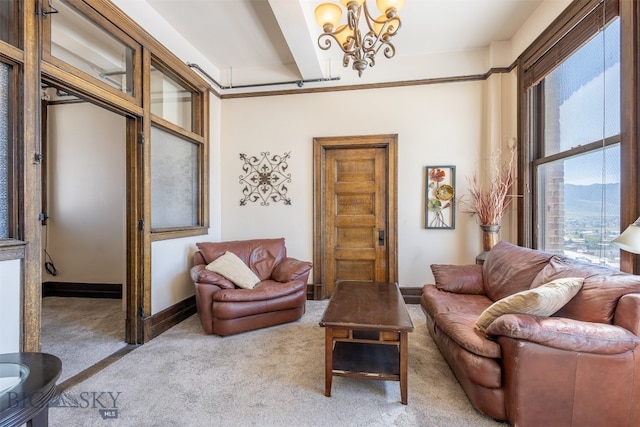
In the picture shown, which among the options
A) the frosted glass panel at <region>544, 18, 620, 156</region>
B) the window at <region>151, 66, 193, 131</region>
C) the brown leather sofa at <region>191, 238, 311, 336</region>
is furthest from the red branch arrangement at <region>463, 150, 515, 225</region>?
the window at <region>151, 66, 193, 131</region>

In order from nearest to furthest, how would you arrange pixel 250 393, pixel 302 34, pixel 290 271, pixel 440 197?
Answer: pixel 250 393 → pixel 302 34 → pixel 290 271 → pixel 440 197

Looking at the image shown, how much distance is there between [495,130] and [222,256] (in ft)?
11.7

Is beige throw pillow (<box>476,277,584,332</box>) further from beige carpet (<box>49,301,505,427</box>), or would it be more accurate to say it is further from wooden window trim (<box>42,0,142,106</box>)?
wooden window trim (<box>42,0,142,106</box>)

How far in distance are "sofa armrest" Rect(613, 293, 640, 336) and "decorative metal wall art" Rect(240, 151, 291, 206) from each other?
3300mm

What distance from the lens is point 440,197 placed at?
3.72 metres

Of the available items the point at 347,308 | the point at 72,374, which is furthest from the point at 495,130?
the point at 72,374

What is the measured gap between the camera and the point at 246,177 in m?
4.17

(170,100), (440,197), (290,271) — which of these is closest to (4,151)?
(170,100)

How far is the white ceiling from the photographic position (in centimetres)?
281

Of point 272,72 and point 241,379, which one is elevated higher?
point 272,72

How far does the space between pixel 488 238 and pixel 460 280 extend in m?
0.90

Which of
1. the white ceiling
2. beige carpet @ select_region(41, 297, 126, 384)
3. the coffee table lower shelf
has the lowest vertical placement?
beige carpet @ select_region(41, 297, 126, 384)

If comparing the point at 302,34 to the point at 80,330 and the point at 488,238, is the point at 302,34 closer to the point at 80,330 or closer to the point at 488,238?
the point at 488,238

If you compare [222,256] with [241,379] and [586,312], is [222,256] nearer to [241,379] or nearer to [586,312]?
[241,379]
